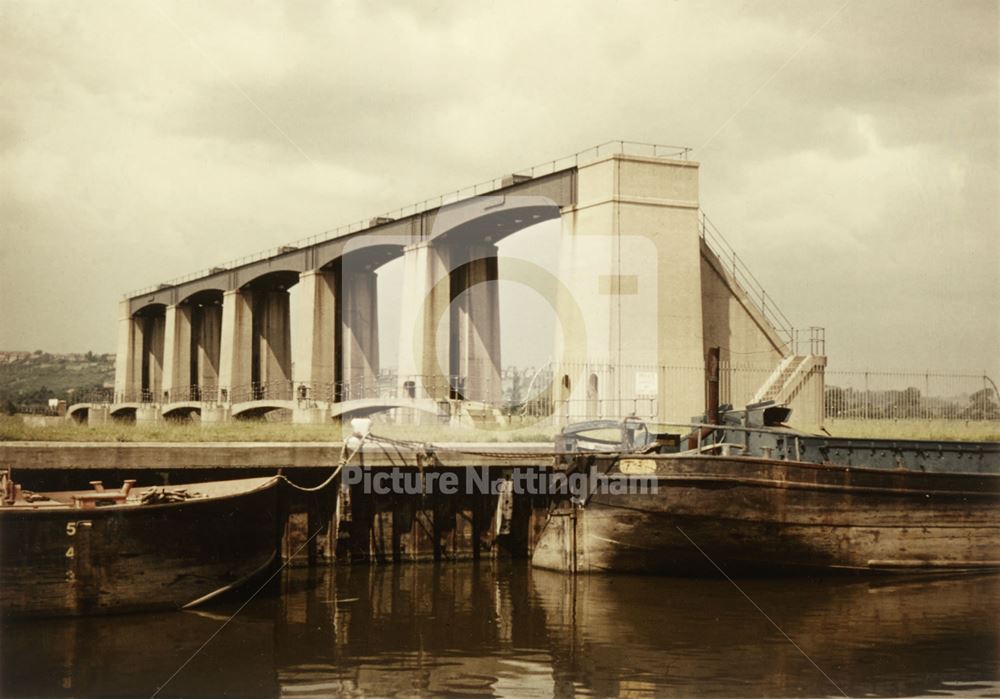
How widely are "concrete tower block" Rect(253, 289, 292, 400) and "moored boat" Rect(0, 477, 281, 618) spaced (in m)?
43.9

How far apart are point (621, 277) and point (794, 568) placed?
1285 centimetres

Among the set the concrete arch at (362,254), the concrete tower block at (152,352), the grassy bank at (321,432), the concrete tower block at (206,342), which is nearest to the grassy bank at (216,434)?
the grassy bank at (321,432)

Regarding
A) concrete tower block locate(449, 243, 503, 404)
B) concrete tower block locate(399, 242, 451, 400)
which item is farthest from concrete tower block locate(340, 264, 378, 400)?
concrete tower block locate(399, 242, 451, 400)

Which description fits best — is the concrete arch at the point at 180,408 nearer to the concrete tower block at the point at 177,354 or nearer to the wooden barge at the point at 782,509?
the concrete tower block at the point at 177,354

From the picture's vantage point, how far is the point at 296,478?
19.4 m

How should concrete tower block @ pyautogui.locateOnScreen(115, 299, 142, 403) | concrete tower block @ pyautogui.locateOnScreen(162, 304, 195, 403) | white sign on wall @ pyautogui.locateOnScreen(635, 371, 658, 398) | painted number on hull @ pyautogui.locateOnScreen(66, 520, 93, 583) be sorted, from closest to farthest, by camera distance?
painted number on hull @ pyautogui.locateOnScreen(66, 520, 93, 583), white sign on wall @ pyautogui.locateOnScreen(635, 371, 658, 398), concrete tower block @ pyautogui.locateOnScreen(162, 304, 195, 403), concrete tower block @ pyautogui.locateOnScreen(115, 299, 142, 403)

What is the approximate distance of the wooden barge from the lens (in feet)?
59.3

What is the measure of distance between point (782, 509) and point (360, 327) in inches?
1295

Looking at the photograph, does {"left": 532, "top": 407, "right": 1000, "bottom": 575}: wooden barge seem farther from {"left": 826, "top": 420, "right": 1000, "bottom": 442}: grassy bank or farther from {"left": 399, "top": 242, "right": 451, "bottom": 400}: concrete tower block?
{"left": 399, "top": 242, "right": 451, "bottom": 400}: concrete tower block

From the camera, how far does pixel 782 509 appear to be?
18141 millimetres

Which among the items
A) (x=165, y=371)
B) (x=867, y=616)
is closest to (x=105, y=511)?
(x=867, y=616)

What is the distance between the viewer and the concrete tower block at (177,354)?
64750mm

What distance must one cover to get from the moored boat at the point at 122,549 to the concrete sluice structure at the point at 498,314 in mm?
12420

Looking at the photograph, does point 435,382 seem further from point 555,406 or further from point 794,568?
point 794,568
